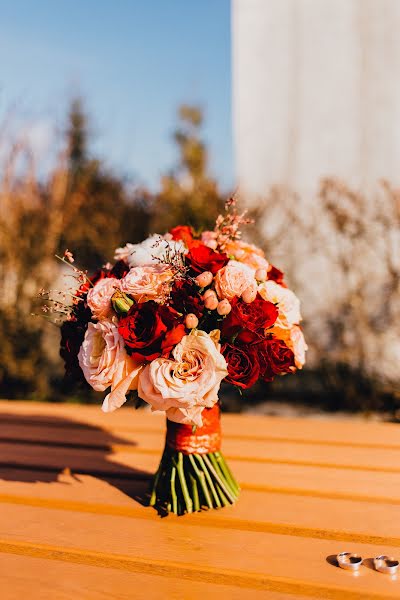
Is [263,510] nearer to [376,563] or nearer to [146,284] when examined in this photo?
[376,563]

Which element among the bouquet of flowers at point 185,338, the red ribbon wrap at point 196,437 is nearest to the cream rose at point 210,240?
the bouquet of flowers at point 185,338

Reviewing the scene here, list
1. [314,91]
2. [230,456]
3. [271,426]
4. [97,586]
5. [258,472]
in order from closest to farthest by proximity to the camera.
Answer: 1. [97,586]
2. [258,472]
3. [230,456]
4. [271,426]
5. [314,91]

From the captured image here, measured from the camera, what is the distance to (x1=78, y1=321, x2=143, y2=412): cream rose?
1.21 metres

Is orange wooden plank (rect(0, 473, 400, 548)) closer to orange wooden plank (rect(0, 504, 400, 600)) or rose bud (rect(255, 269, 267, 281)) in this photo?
orange wooden plank (rect(0, 504, 400, 600))

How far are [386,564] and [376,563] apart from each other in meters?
0.02

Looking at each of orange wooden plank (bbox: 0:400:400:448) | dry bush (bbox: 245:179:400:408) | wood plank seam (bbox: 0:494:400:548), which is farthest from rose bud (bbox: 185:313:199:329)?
dry bush (bbox: 245:179:400:408)

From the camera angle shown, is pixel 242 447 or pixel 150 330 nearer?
pixel 150 330

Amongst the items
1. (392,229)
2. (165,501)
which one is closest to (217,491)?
(165,501)

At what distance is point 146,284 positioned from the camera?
1236 millimetres

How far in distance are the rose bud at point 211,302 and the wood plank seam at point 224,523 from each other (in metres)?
0.48

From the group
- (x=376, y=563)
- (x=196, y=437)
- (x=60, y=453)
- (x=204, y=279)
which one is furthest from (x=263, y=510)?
(x=60, y=453)

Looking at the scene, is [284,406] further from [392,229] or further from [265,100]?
[265,100]

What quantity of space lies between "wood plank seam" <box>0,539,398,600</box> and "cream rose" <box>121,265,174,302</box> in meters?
0.50

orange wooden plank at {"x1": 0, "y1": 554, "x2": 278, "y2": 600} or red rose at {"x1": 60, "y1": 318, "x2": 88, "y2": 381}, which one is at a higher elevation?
red rose at {"x1": 60, "y1": 318, "x2": 88, "y2": 381}
